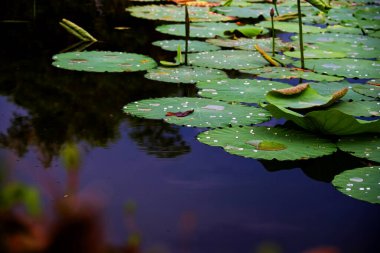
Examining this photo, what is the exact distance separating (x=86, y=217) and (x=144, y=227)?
116cm

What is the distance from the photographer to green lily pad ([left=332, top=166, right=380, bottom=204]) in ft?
5.91

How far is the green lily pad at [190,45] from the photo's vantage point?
157 inches

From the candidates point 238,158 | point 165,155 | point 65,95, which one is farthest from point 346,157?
point 65,95

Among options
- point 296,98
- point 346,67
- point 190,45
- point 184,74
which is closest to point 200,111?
point 296,98

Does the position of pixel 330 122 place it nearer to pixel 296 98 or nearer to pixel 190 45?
pixel 296 98

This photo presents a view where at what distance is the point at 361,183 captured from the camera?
190 cm

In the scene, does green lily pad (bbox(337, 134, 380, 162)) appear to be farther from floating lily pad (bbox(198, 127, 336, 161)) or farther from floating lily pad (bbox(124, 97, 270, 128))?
floating lily pad (bbox(124, 97, 270, 128))

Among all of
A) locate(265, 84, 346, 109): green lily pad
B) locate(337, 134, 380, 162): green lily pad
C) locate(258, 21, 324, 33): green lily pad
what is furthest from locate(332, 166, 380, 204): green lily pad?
locate(258, 21, 324, 33): green lily pad

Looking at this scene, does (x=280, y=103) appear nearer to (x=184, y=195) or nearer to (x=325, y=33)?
(x=184, y=195)

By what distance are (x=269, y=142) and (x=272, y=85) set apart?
35.6 inches

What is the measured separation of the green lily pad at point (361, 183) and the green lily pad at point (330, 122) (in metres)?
0.27

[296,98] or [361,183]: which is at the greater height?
[296,98]

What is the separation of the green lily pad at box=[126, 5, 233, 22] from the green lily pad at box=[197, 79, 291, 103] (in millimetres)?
2330

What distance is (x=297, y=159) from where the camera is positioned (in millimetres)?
2082
